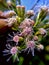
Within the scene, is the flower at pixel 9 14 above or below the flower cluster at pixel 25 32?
above

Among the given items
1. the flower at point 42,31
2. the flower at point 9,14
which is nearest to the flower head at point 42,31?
the flower at point 42,31

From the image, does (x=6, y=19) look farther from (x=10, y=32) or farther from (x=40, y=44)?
(x=40, y=44)

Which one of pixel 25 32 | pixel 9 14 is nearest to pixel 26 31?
pixel 25 32

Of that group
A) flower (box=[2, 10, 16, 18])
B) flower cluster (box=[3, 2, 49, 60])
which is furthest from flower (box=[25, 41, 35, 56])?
flower (box=[2, 10, 16, 18])

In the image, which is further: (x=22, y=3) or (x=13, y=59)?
(x=22, y=3)

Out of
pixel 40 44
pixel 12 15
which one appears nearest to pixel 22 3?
pixel 12 15

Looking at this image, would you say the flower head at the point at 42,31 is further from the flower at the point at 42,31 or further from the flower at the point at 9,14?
the flower at the point at 9,14

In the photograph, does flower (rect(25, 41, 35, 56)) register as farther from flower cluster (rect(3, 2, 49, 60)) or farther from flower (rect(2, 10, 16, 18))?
flower (rect(2, 10, 16, 18))

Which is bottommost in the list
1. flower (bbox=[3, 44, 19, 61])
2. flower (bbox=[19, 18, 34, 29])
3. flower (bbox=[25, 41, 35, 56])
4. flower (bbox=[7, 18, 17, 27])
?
flower (bbox=[3, 44, 19, 61])

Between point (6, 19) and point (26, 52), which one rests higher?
point (6, 19)

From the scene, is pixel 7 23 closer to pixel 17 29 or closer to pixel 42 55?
pixel 17 29
